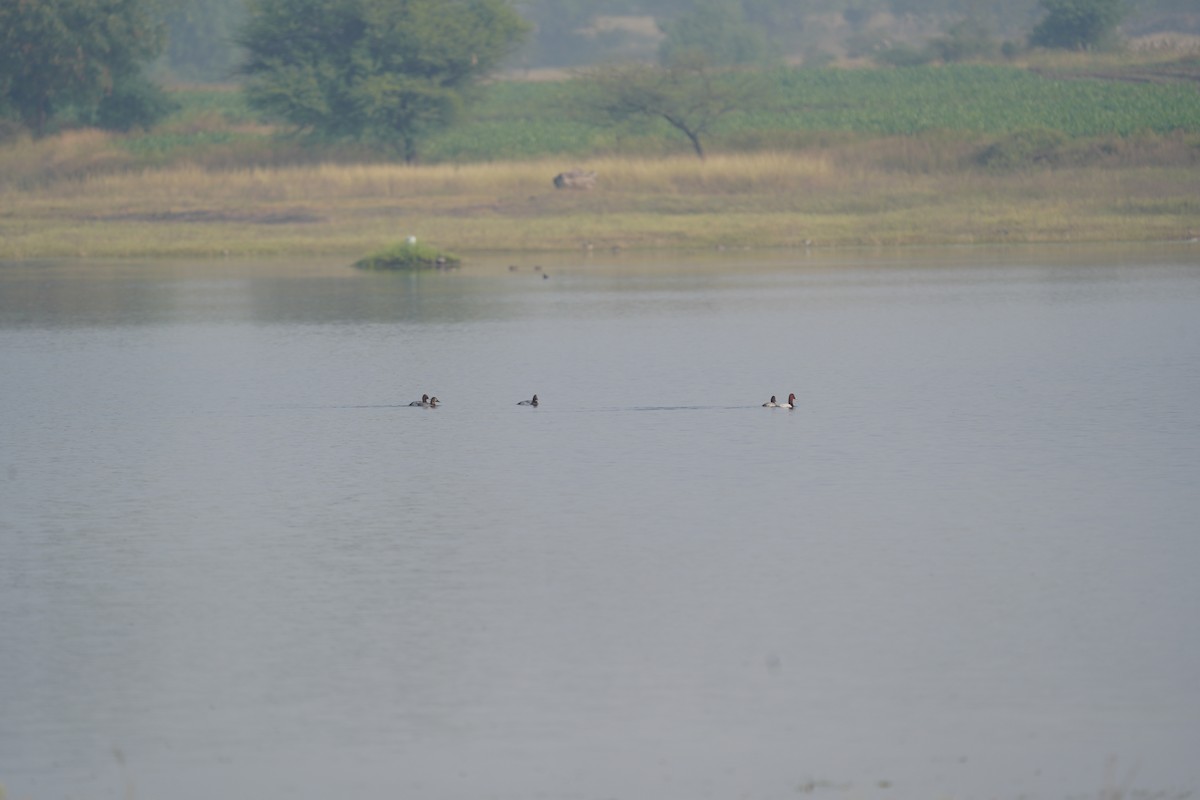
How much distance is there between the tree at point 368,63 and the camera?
5894 centimetres

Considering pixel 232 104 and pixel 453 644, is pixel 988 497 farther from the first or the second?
pixel 232 104

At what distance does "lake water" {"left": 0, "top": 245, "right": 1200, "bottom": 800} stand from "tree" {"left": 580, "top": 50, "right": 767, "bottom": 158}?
107ft

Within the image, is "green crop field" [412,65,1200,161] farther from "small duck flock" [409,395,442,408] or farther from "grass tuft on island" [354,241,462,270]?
"small duck flock" [409,395,442,408]

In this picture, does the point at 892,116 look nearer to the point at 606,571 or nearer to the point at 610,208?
the point at 610,208

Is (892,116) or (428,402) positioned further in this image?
(892,116)

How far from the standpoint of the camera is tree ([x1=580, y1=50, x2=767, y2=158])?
58.7 metres

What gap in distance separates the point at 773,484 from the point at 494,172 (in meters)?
36.6

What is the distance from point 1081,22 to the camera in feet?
283

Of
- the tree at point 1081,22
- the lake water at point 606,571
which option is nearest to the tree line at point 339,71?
the tree at point 1081,22

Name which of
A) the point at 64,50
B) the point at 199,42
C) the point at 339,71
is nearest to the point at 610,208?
the point at 339,71

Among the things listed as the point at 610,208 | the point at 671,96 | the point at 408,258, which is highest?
the point at 671,96

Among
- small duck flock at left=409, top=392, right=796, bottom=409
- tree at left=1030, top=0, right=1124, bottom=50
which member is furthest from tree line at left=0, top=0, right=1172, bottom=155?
small duck flock at left=409, top=392, right=796, bottom=409

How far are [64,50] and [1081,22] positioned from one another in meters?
48.4

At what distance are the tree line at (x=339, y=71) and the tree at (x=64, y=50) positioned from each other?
0.16ft
